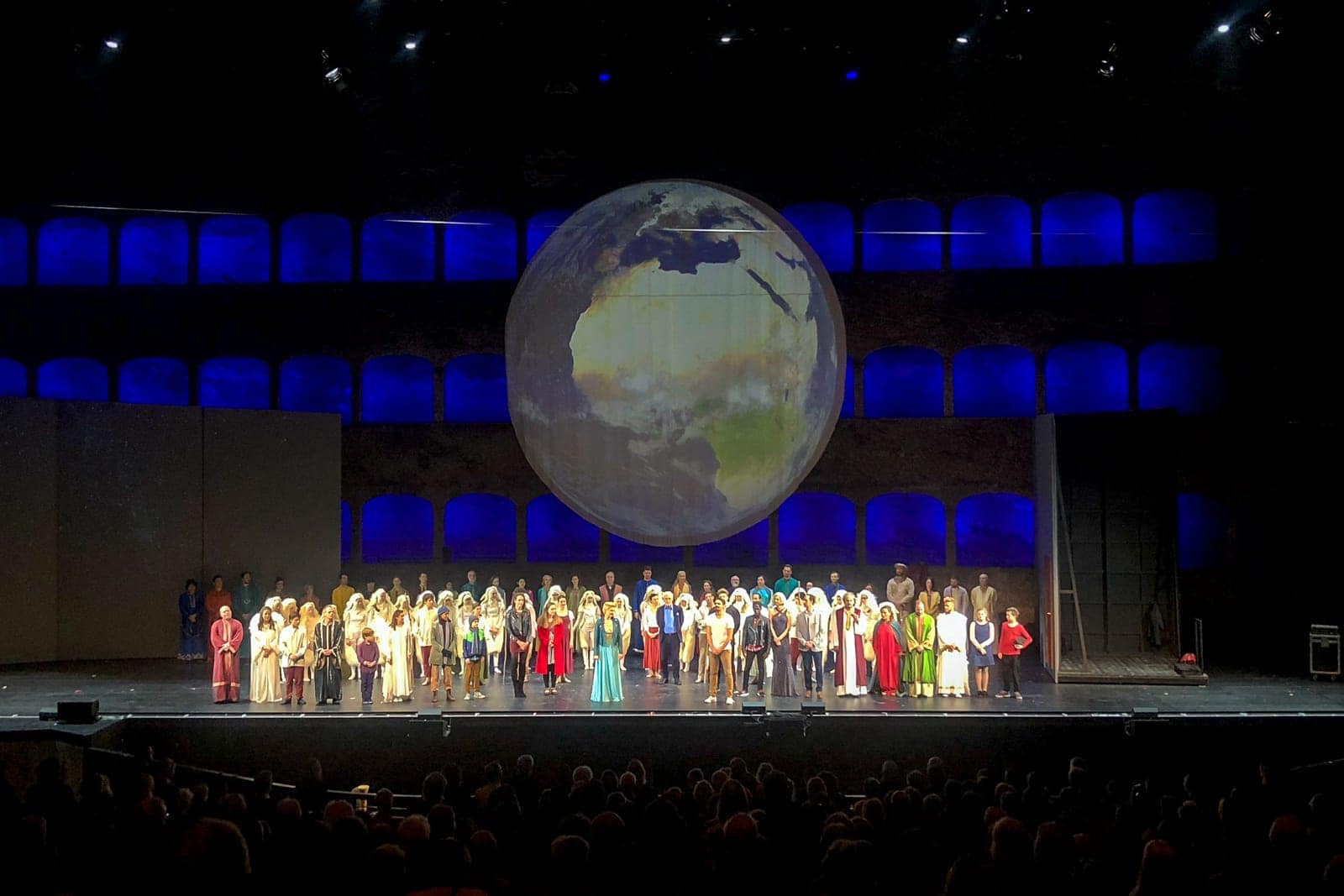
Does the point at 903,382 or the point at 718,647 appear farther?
the point at 903,382

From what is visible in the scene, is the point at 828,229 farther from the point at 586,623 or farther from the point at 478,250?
the point at 586,623

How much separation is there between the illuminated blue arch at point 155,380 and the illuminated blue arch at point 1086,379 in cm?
1756

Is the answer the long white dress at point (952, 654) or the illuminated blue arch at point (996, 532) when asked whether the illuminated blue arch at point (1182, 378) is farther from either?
the long white dress at point (952, 654)

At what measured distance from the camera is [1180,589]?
21031 mm

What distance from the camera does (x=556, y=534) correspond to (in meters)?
24.2

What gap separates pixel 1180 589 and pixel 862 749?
33.5 ft

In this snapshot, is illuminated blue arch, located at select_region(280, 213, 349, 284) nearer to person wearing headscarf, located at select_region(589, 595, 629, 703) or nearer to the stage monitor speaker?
person wearing headscarf, located at select_region(589, 595, 629, 703)

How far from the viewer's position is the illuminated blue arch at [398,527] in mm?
24156

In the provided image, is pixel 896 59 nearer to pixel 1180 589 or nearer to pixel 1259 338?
pixel 1259 338

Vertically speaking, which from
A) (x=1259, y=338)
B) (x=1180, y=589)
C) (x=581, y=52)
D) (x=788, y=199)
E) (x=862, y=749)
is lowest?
(x=862, y=749)

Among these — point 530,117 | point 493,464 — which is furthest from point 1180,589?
point 530,117

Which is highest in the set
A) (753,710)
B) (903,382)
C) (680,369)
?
(903,382)

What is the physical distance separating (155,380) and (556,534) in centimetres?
885

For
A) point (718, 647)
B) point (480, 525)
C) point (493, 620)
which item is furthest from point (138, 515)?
point (718, 647)
